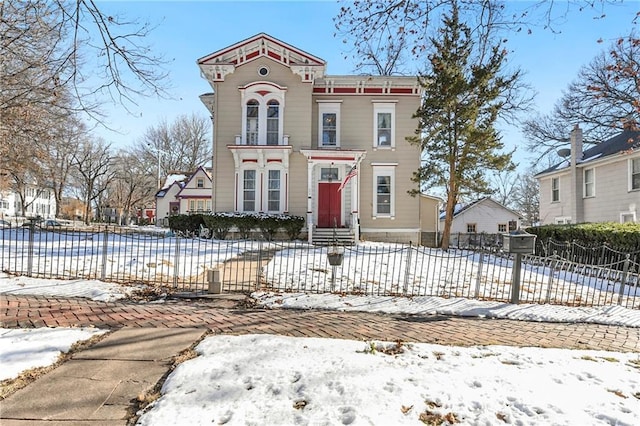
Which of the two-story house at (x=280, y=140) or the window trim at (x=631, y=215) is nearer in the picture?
the window trim at (x=631, y=215)

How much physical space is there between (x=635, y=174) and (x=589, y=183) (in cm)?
322

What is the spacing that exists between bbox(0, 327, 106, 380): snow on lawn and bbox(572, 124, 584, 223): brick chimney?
24.2m

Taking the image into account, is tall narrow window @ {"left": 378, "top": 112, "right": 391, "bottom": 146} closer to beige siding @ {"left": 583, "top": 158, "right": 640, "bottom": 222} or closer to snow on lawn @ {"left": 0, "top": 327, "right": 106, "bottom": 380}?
beige siding @ {"left": 583, "top": 158, "right": 640, "bottom": 222}

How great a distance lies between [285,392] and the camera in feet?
10.5

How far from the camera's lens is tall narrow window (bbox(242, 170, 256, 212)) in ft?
61.4

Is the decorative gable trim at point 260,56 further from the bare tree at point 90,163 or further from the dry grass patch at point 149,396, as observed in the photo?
the bare tree at point 90,163

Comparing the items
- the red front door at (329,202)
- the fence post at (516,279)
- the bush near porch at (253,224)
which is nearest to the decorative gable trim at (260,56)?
the red front door at (329,202)

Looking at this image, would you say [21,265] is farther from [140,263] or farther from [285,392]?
[285,392]

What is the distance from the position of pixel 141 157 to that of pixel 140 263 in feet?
139

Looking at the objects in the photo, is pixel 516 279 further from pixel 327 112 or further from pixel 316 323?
pixel 327 112

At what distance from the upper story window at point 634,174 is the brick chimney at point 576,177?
11.0ft

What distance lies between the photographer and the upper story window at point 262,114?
18.6 meters

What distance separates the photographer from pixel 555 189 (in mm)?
24094

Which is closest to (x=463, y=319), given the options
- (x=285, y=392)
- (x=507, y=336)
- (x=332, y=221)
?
(x=507, y=336)
